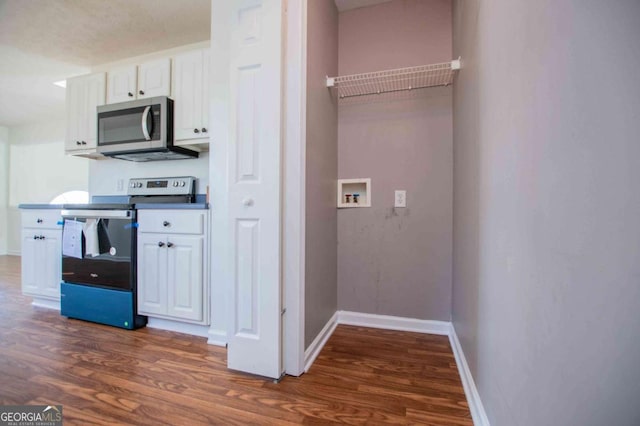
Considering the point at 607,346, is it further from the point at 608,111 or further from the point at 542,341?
the point at 608,111

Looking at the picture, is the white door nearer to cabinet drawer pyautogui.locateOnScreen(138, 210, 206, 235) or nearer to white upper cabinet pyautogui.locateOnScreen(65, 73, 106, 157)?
cabinet drawer pyautogui.locateOnScreen(138, 210, 206, 235)

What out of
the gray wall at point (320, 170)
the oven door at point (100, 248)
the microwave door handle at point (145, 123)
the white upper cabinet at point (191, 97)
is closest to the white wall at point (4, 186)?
the oven door at point (100, 248)

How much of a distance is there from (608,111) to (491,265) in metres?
0.66

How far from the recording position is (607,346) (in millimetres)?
491

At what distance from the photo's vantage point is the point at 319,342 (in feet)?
5.66

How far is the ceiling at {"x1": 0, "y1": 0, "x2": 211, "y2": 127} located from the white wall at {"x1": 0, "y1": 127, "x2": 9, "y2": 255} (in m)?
2.74

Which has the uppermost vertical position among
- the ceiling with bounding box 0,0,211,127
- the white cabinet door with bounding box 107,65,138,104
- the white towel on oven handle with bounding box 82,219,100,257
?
the ceiling with bounding box 0,0,211,127

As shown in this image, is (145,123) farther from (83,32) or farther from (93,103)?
(83,32)

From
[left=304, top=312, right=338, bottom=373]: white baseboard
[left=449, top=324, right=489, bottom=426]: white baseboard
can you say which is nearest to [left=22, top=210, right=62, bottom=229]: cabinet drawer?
[left=304, top=312, right=338, bottom=373]: white baseboard

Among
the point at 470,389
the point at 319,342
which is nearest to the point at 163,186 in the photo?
the point at 319,342

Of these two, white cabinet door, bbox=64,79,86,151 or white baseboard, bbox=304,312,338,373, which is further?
white cabinet door, bbox=64,79,86,151

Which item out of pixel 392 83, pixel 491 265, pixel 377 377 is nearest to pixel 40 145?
pixel 392 83

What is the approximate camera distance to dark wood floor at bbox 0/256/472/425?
1147 mm

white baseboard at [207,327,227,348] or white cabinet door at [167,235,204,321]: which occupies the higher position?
white cabinet door at [167,235,204,321]
